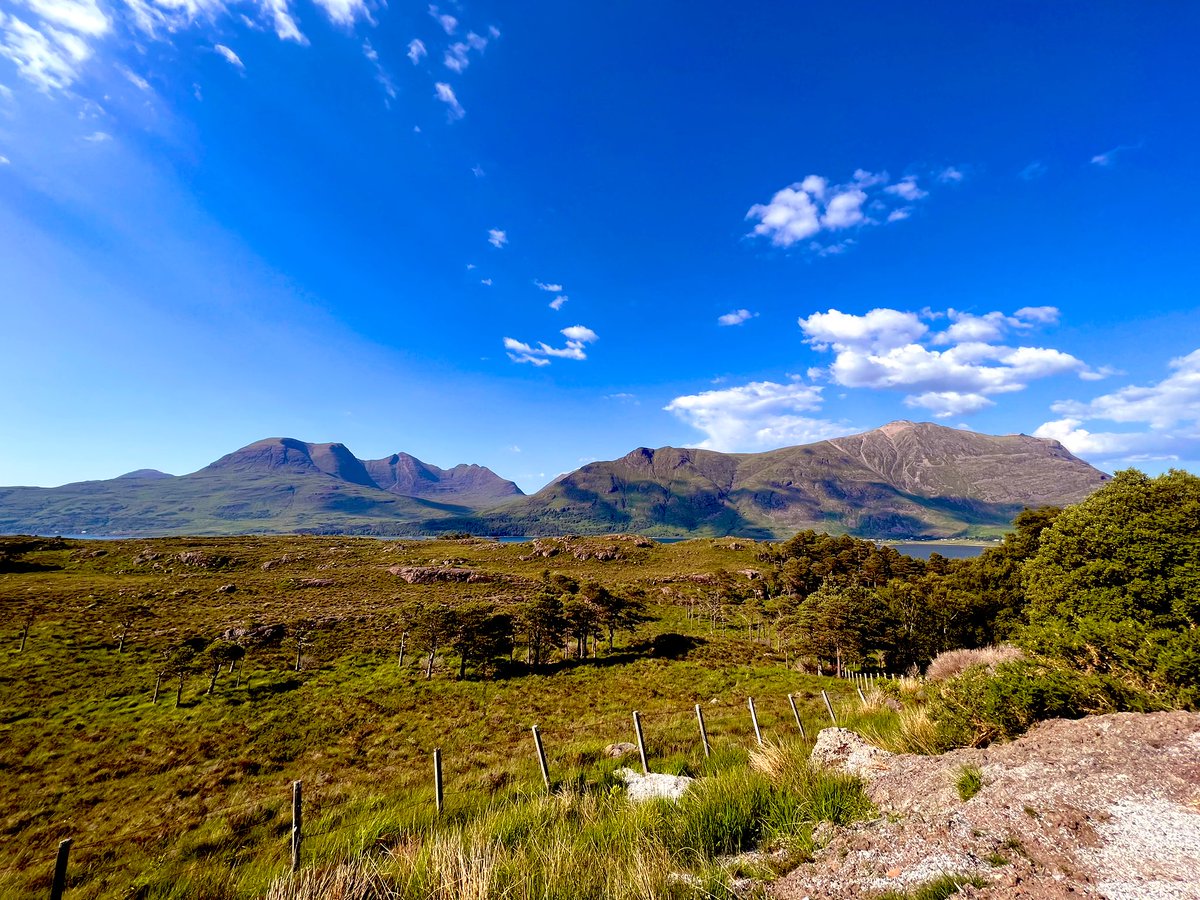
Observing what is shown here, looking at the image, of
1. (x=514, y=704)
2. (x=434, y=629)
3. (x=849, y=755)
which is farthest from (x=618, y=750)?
(x=434, y=629)

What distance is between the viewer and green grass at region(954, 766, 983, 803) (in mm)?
6152

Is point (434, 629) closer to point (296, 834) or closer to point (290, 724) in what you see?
point (290, 724)

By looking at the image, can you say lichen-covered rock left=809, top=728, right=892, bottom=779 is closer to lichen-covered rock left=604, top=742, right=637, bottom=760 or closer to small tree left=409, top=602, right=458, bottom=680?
lichen-covered rock left=604, top=742, right=637, bottom=760

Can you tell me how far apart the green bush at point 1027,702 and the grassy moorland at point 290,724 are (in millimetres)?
4628

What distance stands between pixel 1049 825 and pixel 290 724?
3392 centimetres

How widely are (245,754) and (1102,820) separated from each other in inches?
1241

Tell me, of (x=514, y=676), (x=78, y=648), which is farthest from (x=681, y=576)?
(x=78, y=648)

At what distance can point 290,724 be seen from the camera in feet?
86.1

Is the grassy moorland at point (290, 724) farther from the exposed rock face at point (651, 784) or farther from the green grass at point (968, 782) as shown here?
the green grass at point (968, 782)

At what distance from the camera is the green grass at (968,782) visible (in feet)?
20.2

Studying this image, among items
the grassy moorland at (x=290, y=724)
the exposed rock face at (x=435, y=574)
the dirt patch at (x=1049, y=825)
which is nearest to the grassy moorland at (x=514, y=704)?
the grassy moorland at (x=290, y=724)

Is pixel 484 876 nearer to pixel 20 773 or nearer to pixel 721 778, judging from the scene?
pixel 721 778

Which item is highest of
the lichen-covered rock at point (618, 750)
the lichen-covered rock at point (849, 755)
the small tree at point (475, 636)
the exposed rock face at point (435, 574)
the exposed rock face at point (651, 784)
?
the lichen-covered rock at point (849, 755)

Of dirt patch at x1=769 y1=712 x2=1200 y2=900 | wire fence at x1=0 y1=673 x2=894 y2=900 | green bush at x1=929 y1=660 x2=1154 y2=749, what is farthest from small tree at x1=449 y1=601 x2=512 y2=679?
dirt patch at x1=769 y1=712 x2=1200 y2=900
